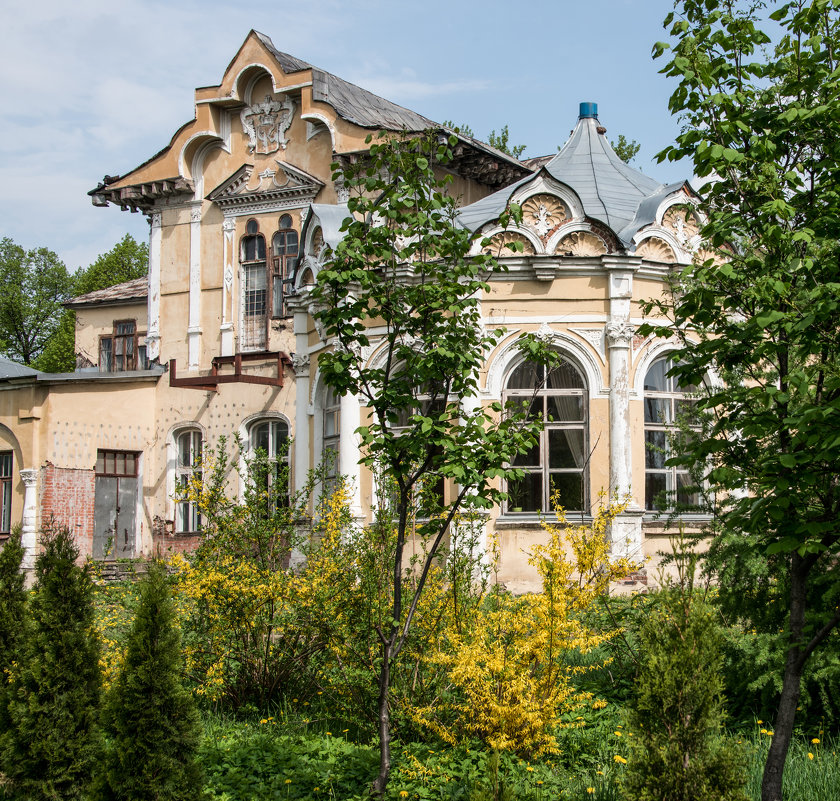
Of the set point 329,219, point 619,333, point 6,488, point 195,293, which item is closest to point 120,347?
point 195,293

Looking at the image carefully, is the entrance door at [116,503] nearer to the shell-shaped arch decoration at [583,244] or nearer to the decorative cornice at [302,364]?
the decorative cornice at [302,364]

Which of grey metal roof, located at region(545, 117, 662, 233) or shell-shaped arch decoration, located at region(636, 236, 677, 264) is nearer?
shell-shaped arch decoration, located at region(636, 236, 677, 264)

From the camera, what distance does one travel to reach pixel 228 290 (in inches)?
853

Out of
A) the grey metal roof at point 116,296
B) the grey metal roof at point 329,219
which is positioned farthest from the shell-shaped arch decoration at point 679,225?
the grey metal roof at point 116,296

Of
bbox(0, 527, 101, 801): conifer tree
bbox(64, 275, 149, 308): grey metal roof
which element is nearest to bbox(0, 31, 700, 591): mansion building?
bbox(64, 275, 149, 308): grey metal roof

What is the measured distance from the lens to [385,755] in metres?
5.43

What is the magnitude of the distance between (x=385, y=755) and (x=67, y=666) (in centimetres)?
239

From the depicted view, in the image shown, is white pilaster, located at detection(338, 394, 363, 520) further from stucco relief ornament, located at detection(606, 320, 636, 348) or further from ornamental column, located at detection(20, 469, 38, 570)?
ornamental column, located at detection(20, 469, 38, 570)

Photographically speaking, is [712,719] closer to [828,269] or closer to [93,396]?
[828,269]

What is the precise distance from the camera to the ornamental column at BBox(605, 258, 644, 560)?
496 inches

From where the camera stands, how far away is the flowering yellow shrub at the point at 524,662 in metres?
5.77

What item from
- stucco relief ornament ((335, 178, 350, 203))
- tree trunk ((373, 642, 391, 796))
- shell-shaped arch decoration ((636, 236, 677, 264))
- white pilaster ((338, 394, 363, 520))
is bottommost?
tree trunk ((373, 642, 391, 796))

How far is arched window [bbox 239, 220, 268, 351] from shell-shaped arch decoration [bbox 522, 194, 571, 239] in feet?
31.0

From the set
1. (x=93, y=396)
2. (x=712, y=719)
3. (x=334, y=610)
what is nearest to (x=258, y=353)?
(x=93, y=396)
